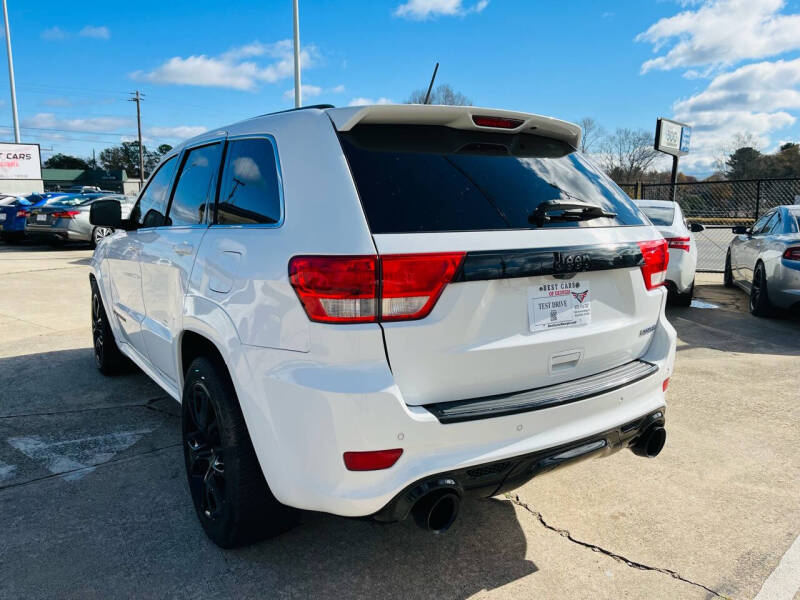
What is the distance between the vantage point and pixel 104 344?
5043mm

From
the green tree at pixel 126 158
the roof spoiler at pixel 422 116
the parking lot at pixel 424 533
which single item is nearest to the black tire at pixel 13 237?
the parking lot at pixel 424 533

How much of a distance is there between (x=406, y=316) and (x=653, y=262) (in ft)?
4.44

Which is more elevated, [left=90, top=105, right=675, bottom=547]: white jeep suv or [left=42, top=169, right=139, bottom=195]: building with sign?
[left=42, top=169, right=139, bottom=195]: building with sign

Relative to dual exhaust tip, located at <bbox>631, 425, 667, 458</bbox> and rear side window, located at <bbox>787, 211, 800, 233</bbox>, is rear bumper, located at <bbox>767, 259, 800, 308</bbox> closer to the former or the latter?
rear side window, located at <bbox>787, 211, 800, 233</bbox>

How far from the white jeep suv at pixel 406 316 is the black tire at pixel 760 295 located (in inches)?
230

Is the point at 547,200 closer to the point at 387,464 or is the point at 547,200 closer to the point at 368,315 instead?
the point at 368,315

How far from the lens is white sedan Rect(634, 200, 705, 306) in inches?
311

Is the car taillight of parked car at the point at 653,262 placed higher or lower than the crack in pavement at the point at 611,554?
higher

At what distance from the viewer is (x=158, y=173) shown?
397 centimetres

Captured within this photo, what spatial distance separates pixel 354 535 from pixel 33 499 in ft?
5.46

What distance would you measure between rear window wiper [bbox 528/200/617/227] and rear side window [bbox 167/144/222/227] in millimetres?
1520

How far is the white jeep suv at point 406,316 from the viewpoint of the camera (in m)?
2.04

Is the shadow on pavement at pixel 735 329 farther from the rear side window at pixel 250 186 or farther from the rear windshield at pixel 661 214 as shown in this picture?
the rear side window at pixel 250 186

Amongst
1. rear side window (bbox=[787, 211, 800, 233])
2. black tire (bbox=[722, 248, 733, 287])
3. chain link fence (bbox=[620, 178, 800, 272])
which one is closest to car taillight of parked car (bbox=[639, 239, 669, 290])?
rear side window (bbox=[787, 211, 800, 233])
